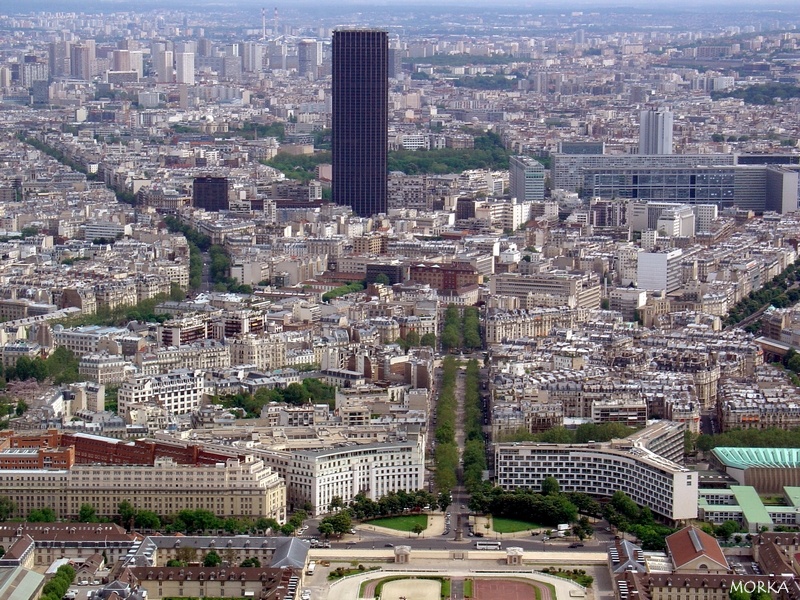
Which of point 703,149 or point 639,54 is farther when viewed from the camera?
point 639,54

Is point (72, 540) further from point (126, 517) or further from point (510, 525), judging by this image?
point (510, 525)

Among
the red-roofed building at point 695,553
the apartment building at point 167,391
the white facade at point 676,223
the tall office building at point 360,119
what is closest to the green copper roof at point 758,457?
the red-roofed building at point 695,553

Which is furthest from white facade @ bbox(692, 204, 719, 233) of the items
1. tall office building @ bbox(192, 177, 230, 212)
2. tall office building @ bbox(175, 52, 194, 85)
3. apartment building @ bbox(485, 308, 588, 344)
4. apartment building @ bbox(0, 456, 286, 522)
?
tall office building @ bbox(175, 52, 194, 85)

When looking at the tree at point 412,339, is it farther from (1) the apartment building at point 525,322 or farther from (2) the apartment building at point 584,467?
(2) the apartment building at point 584,467

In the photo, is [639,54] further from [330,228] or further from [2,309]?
[2,309]

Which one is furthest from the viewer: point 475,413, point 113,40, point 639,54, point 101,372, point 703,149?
point 113,40

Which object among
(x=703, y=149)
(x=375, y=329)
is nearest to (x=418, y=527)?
(x=375, y=329)

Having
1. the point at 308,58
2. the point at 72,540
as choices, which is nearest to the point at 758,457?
the point at 72,540
